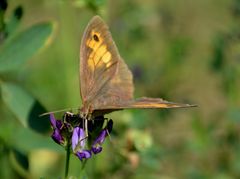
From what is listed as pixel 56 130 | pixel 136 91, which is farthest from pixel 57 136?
pixel 136 91

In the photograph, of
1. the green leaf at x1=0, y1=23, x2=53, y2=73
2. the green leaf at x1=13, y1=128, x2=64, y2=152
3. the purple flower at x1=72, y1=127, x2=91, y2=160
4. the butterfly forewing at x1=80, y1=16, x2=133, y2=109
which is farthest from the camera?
the green leaf at x1=13, y1=128, x2=64, y2=152

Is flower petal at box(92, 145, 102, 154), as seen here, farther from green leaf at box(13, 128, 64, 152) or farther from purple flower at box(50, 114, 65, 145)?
green leaf at box(13, 128, 64, 152)

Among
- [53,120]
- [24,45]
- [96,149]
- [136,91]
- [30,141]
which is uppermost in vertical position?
[24,45]

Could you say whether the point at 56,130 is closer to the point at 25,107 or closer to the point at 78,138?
the point at 78,138

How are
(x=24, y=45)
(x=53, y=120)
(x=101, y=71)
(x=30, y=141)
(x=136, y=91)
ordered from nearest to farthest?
(x=53, y=120) < (x=101, y=71) < (x=24, y=45) < (x=30, y=141) < (x=136, y=91)

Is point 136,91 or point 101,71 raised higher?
point 101,71

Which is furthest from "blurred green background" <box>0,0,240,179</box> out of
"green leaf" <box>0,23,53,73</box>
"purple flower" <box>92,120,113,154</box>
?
"purple flower" <box>92,120,113,154</box>
